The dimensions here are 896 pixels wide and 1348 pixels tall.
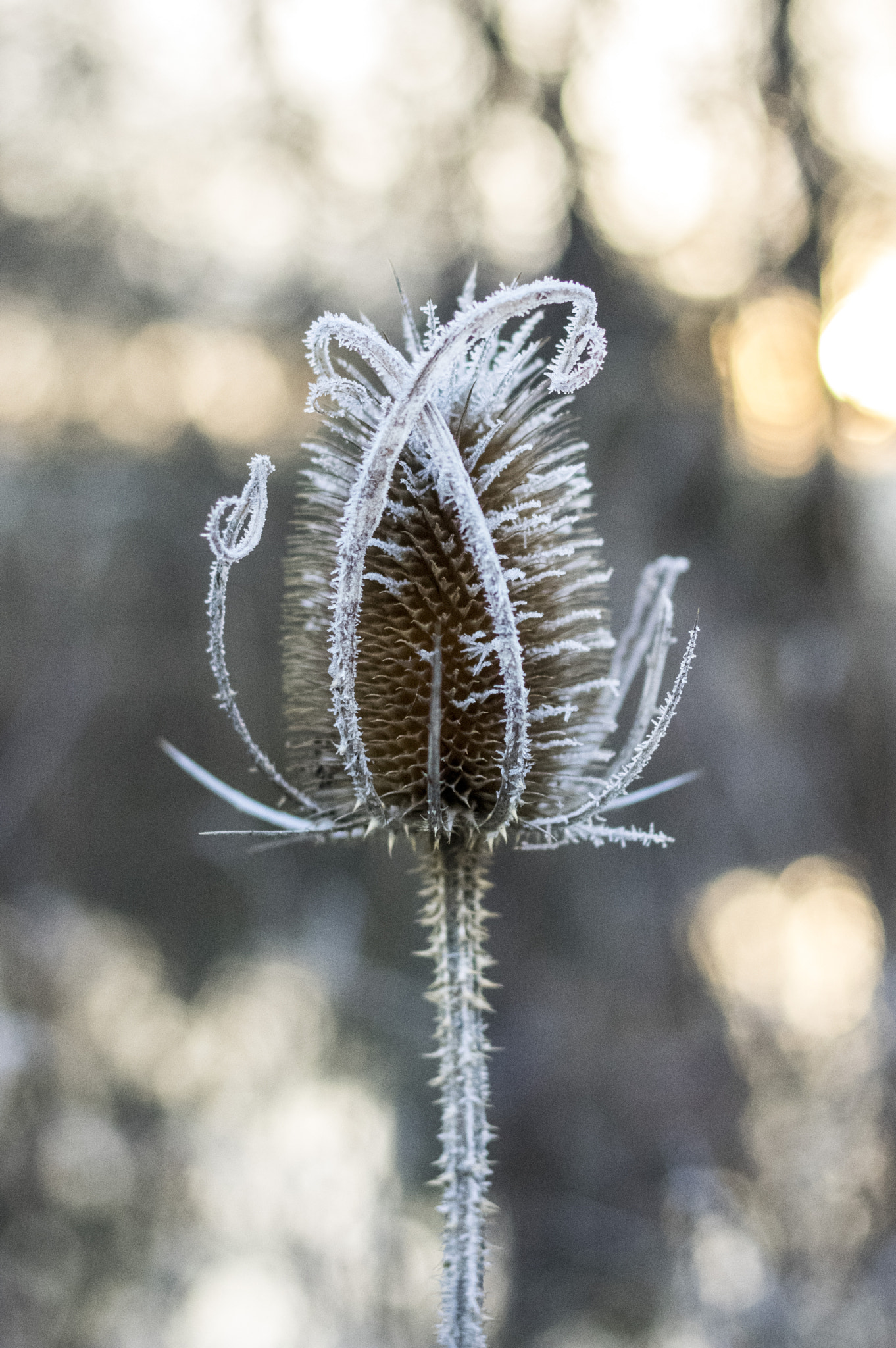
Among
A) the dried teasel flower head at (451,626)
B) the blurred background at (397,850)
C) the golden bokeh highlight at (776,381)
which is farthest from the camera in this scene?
the golden bokeh highlight at (776,381)

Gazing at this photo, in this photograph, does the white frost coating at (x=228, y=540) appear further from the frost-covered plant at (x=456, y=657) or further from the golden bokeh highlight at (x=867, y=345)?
the golden bokeh highlight at (x=867, y=345)

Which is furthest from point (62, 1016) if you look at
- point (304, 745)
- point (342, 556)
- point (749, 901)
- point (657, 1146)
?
point (342, 556)

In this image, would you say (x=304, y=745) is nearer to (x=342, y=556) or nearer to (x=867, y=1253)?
(x=342, y=556)

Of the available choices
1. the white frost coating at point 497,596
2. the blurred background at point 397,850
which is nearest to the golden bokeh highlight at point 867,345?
the blurred background at point 397,850

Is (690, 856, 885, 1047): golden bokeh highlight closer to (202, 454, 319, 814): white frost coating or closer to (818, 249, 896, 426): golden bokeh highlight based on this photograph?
(818, 249, 896, 426): golden bokeh highlight

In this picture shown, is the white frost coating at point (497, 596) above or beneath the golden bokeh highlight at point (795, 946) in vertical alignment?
beneath

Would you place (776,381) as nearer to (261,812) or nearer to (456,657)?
(456,657)
